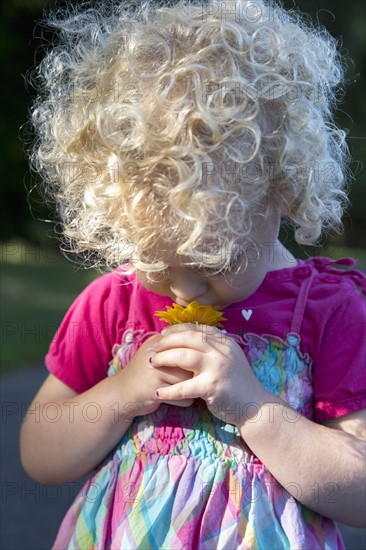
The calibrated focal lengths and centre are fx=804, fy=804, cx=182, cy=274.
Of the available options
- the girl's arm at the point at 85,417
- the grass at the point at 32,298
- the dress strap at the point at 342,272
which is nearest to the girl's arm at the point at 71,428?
the girl's arm at the point at 85,417

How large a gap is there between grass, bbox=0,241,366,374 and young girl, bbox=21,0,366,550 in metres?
2.68

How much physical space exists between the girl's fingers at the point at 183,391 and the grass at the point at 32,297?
2875mm

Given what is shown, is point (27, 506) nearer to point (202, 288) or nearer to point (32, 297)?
point (202, 288)

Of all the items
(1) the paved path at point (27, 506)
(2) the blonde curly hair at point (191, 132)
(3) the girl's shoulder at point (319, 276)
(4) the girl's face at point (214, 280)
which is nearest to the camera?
(2) the blonde curly hair at point (191, 132)

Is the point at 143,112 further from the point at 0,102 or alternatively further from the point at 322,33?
the point at 0,102

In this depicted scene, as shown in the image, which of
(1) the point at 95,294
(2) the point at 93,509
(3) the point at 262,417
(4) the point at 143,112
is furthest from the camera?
(1) the point at 95,294

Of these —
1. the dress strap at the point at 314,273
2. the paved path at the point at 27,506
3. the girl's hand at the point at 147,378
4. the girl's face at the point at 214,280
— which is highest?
the girl's face at the point at 214,280

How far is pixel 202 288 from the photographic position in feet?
5.78

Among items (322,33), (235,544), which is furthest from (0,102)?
(235,544)

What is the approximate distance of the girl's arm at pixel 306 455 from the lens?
179cm

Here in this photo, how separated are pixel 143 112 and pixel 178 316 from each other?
460mm

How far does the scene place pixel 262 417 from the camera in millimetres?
1777

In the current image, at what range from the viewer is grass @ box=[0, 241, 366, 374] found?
574 centimetres

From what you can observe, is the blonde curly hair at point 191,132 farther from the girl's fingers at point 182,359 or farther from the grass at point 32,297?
the grass at point 32,297
